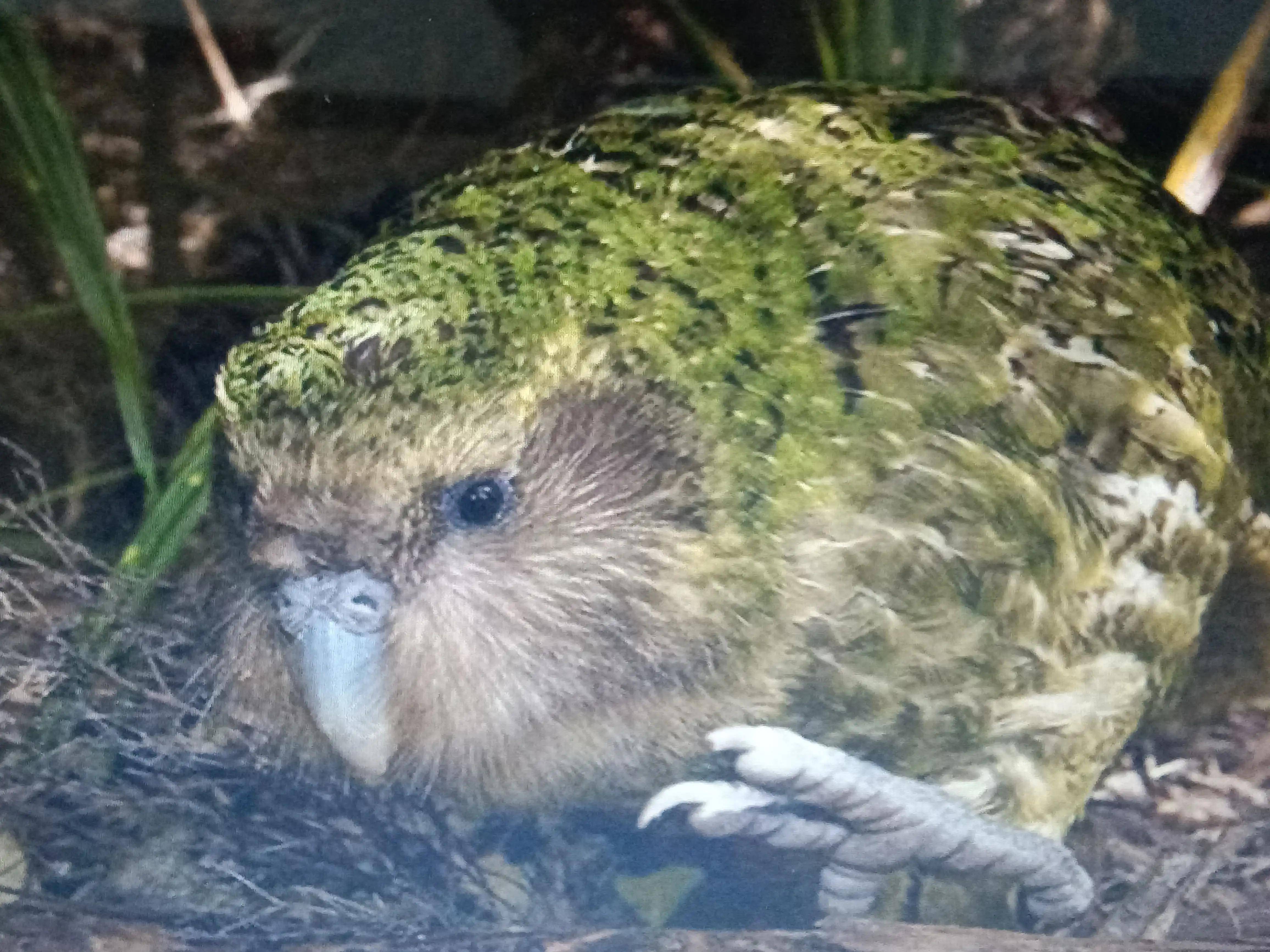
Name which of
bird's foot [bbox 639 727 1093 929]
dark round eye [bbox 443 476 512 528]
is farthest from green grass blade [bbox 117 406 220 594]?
bird's foot [bbox 639 727 1093 929]

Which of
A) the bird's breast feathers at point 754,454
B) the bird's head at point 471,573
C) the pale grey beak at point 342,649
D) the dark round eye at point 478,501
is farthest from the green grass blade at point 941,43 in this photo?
the pale grey beak at point 342,649

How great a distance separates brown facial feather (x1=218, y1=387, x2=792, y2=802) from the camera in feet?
3.11

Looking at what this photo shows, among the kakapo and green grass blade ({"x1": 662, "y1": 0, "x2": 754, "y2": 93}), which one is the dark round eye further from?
green grass blade ({"x1": 662, "y1": 0, "x2": 754, "y2": 93})

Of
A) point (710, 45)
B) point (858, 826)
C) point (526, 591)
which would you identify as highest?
point (710, 45)

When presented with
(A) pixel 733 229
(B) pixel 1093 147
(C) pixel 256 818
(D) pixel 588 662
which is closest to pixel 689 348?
(A) pixel 733 229

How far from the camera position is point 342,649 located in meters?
0.99

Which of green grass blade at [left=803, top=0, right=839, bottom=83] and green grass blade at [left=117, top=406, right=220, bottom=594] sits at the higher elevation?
green grass blade at [left=803, top=0, right=839, bottom=83]

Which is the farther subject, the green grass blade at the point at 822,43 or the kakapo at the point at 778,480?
the green grass blade at the point at 822,43

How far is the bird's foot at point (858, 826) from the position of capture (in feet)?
3.48

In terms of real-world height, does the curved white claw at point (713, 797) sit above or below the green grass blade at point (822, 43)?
below

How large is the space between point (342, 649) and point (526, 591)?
0.45ft

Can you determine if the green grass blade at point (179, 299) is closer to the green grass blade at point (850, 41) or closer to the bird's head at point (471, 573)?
the bird's head at point (471, 573)

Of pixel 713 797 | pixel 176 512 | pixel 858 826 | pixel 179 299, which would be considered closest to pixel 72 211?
pixel 179 299

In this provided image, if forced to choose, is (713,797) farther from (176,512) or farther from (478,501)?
(176,512)
